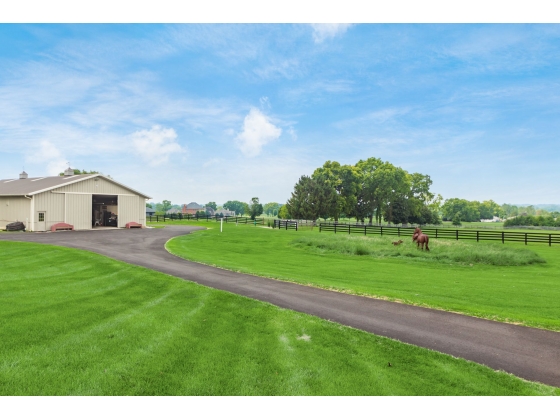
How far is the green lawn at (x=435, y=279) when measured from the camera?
909cm

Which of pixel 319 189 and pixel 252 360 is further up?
pixel 319 189

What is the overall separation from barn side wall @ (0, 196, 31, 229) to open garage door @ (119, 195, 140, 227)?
8.90 metres

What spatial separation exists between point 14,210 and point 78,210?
19.5 feet

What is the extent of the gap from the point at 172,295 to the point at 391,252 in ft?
57.1

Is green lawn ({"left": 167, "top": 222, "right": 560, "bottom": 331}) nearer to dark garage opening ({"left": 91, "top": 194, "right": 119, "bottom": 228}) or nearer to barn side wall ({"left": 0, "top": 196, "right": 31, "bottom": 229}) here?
dark garage opening ({"left": 91, "top": 194, "right": 119, "bottom": 228})

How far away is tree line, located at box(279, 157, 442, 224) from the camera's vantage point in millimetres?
68000

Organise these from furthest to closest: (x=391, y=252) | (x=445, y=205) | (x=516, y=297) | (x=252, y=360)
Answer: (x=445, y=205), (x=391, y=252), (x=516, y=297), (x=252, y=360)

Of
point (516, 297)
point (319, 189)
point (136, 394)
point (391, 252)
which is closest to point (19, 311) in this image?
point (136, 394)

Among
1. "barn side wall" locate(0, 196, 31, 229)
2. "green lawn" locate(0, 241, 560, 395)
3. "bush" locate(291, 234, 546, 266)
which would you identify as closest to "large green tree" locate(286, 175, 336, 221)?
Result: "bush" locate(291, 234, 546, 266)

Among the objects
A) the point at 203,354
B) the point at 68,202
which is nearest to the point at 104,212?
the point at 68,202

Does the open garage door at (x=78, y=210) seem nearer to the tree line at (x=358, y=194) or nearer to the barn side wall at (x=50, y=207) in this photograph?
the barn side wall at (x=50, y=207)
